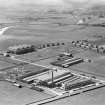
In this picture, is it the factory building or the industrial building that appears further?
the factory building

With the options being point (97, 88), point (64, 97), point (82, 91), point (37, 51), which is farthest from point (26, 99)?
point (37, 51)

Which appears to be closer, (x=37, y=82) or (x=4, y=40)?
(x=37, y=82)

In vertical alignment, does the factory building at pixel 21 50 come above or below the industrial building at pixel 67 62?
above

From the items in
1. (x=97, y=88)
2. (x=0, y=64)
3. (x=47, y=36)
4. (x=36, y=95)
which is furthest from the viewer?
(x=47, y=36)

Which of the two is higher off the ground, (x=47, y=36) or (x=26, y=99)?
(x=47, y=36)

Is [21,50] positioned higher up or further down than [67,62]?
higher up

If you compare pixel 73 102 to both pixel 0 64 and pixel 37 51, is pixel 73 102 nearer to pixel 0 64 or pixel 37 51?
pixel 0 64

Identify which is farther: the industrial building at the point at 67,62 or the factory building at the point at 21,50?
the factory building at the point at 21,50

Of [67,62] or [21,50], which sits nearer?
[67,62]

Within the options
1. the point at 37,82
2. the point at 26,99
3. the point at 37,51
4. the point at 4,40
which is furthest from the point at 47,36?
the point at 26,99

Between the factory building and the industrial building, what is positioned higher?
the factory building

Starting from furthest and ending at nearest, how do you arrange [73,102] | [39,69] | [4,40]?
[4,40] → [39,69] → [73,102]
